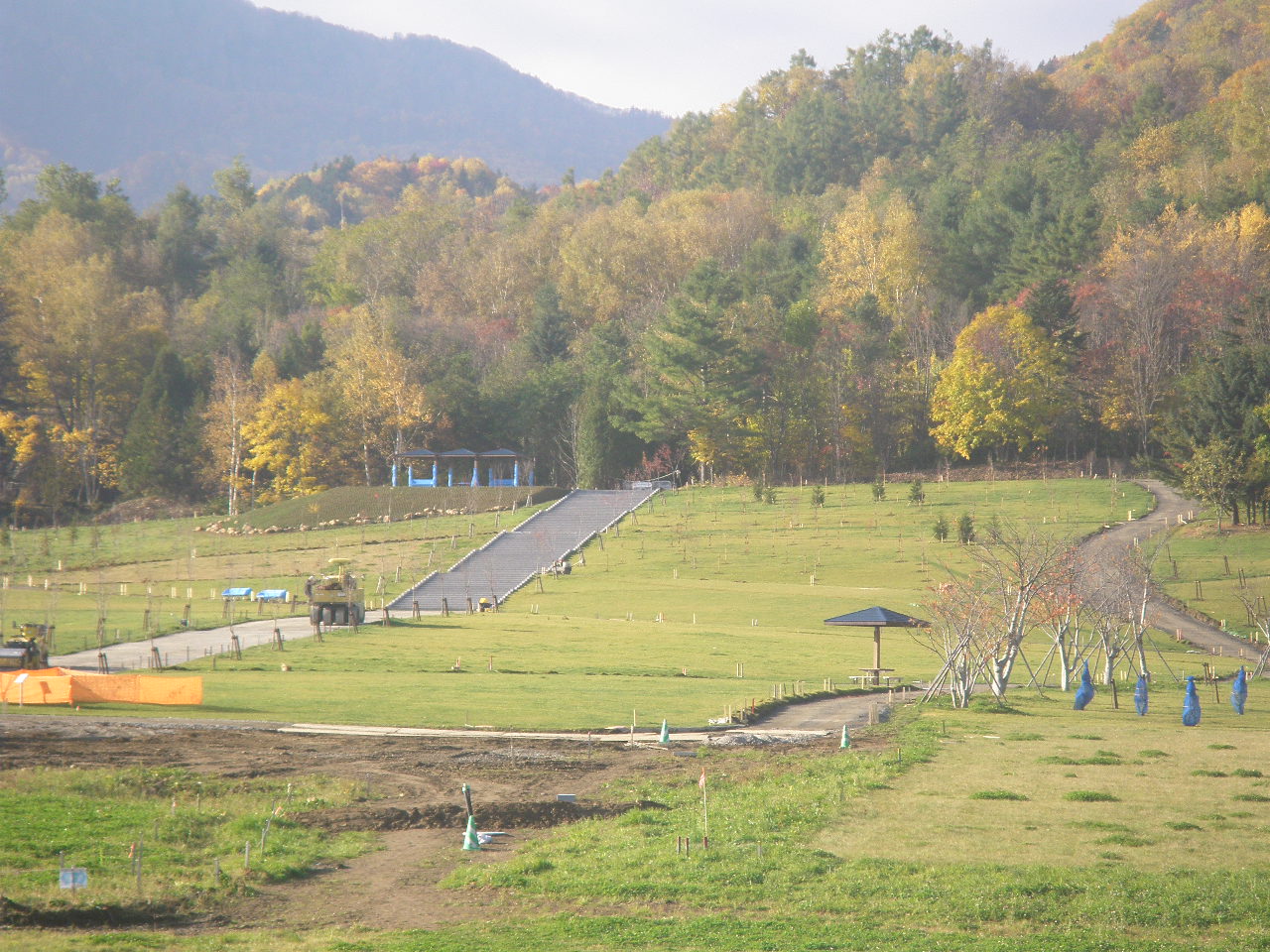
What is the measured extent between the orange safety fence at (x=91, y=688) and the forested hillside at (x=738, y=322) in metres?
46.3

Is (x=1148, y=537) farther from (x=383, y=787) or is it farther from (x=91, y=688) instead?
(x=91, y=688)

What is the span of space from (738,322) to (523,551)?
34.1 metres

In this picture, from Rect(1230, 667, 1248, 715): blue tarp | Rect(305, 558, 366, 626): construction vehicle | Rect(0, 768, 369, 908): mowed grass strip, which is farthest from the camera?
Rect(305, 558, 366, 626): construction vehicle

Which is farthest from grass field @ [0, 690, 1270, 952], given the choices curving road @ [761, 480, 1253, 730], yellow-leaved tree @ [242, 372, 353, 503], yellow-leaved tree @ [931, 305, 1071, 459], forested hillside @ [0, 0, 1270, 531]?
yellow-leaved tree @ [242, 372, 353, 503]

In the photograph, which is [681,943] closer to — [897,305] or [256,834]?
[256,834]

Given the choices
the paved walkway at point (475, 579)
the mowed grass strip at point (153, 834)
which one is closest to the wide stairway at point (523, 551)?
the paved walkway at point (475, 579)

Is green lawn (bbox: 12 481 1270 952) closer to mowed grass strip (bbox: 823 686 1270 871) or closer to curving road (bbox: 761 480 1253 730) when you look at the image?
mowed grass strip (bbox: 823 686 1270 871)

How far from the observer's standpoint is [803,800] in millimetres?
17375

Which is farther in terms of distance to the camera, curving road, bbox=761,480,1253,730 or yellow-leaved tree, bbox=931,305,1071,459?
yellow-leaved tree, bbox=931,305,1071,459

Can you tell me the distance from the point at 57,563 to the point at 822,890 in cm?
5778

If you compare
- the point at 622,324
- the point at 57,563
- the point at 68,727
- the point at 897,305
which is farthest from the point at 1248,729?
the point at 622,324

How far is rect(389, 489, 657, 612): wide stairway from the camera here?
51.4 metres

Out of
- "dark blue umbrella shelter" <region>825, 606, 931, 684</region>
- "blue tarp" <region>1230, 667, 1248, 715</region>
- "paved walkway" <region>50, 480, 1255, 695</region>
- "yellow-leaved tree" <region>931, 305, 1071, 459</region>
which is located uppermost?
"yellow-leaved tree" <region>931, 305, 1071, 459</region>

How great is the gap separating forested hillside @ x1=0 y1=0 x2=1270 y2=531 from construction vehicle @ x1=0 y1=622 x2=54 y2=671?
159 feet
